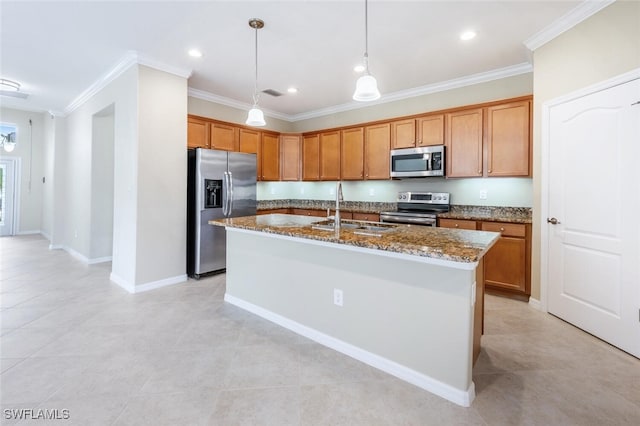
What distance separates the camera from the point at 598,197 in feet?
8.35

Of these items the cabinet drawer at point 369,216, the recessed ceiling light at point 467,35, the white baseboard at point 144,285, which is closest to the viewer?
the recessed ceiling light at point 467,35

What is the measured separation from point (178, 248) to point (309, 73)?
288cm

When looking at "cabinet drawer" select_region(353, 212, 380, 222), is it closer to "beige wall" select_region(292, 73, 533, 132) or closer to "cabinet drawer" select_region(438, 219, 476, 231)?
Answer: "cabinet drawer" select_region(438, 219, 476, 231)

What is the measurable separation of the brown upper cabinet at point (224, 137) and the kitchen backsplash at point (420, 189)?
1157 millimetres

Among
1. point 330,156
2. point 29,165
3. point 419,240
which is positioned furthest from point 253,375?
point 29,165

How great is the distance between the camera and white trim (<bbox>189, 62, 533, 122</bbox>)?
12.6 feet

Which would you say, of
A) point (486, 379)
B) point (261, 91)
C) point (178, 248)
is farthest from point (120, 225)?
point (486, 379)

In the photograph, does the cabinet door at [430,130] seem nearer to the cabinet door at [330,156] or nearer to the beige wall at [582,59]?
the beige wall at [582,59]

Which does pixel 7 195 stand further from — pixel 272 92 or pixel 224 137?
pixel 272 92

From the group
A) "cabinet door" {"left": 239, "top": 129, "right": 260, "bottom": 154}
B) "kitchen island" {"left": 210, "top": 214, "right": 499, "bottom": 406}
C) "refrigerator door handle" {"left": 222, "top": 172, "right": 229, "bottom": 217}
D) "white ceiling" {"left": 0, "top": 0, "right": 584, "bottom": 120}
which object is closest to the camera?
"kitchen island" {"left": 210, "top": 214, "right": 499, "bottom": 406}

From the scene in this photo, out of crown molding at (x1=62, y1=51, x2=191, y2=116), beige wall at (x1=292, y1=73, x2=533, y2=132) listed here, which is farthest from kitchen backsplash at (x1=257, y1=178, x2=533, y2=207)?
crown molding at (x1=62, y1=51, x2=191, y2=116)

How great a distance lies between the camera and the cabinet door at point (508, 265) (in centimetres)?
336

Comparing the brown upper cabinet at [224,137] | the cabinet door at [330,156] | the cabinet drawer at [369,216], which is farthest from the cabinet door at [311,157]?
the brown upper cabinet at [224,137]

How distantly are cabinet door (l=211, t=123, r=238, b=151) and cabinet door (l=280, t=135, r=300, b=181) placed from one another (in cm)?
107
